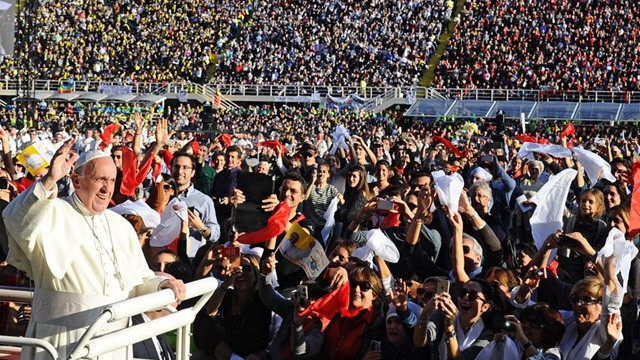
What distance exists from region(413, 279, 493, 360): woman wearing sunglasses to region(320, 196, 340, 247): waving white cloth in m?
2.93

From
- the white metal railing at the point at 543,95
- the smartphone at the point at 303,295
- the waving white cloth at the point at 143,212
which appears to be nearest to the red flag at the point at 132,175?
the waving white cloth at the point at 143,212

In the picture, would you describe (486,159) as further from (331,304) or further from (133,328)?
(133,328)

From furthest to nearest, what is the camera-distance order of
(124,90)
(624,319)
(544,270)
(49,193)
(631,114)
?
(124,90) → (631,114) → (544,270) → (624,319) → (49,193)

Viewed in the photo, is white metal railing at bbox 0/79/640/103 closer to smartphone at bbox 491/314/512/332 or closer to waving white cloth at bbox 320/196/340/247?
waving white cloth at bbox 320/196/340/247

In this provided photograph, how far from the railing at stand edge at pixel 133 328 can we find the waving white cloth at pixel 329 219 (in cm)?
457

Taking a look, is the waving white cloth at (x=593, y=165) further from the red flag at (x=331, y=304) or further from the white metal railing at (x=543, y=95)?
the white metal railing at (x=543, y=95)

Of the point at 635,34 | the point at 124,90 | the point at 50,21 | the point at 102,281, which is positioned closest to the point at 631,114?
the point at 635,34

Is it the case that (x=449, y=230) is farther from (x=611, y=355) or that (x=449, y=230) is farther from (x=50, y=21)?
(x=50, y=21)

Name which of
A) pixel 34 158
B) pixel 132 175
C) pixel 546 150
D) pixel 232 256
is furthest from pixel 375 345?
pixel 34 158

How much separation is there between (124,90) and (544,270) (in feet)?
131

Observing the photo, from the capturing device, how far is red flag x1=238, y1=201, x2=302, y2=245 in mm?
7688

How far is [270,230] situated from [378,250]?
915 millimetres

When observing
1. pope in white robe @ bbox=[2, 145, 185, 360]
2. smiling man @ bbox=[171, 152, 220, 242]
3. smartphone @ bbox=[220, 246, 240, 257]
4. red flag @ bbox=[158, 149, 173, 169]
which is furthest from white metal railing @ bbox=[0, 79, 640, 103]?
pope in white robe @ bbox=[2, 145, 185, 360]

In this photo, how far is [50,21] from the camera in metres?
51.3
